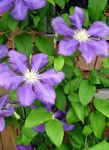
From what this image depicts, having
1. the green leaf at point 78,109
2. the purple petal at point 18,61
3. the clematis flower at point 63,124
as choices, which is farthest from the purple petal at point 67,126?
the purple petal at point 18,61

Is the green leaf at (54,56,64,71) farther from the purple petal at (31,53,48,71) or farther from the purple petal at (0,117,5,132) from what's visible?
the purple petal at (0,117,5,132)

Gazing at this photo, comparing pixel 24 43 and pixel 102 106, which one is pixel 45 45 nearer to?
pixel 24 43

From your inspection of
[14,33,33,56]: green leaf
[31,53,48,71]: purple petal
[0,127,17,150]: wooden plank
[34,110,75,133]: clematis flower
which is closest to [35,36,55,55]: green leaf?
[14,33,33,56]: green leaf

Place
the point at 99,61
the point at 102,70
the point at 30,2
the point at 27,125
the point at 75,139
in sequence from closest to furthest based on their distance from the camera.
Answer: the point at 30,2 < the point at 27,125 < the point at 102,70 < the point at 75,139 < the point at 99,61

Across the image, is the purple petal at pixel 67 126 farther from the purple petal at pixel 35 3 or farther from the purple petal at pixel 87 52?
the purple petal at pixel 35 3

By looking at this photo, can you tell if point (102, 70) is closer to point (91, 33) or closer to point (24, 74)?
point (91, 33)

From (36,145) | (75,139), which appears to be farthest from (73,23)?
(36,145)
